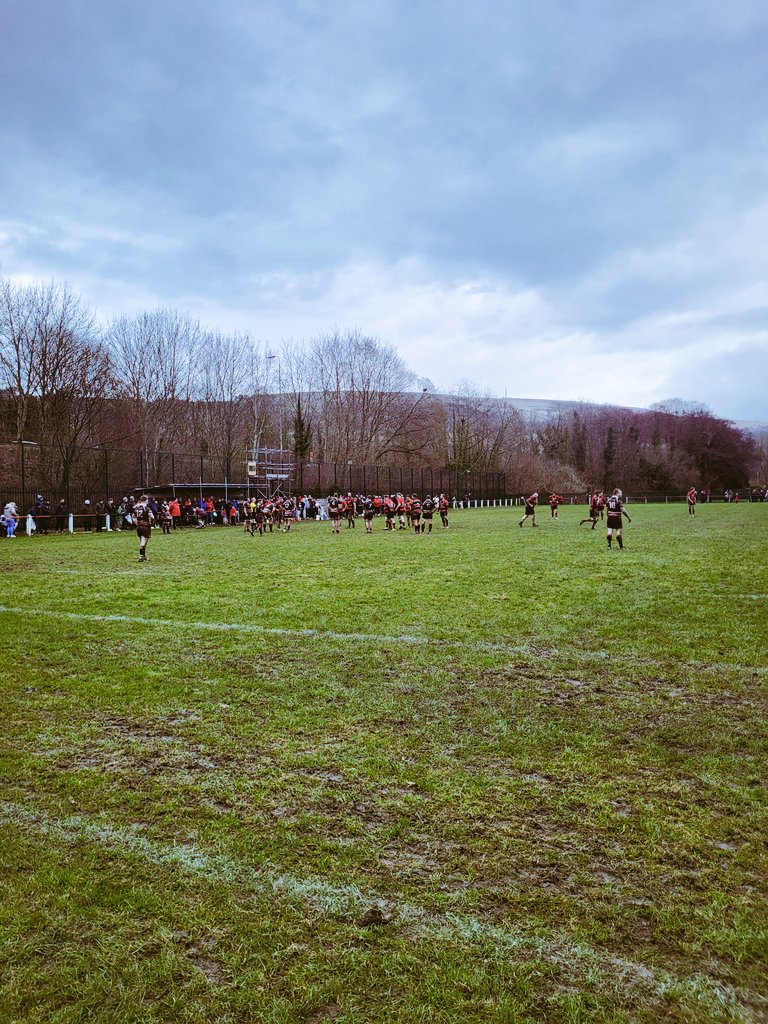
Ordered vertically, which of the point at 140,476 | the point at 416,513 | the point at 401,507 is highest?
the point at 140,476

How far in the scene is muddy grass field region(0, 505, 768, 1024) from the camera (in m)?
2.64

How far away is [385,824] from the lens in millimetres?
3850

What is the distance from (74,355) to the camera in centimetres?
4375

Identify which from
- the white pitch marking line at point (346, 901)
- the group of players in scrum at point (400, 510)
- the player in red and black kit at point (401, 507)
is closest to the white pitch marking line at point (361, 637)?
the white pitch marking line at point (346, 901)

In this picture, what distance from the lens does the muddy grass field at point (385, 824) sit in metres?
2.64

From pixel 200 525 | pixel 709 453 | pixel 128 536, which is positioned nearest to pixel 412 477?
pixel 200 525

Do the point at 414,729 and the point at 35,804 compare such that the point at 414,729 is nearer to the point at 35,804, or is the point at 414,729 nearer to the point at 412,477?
the point at 35,804

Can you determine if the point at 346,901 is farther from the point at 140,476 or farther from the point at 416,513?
the point at 140,476

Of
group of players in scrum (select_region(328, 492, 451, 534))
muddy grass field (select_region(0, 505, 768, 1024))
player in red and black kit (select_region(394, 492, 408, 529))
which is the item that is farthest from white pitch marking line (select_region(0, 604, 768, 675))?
player in red and black kit (select_region(394, 492, 408, 529))

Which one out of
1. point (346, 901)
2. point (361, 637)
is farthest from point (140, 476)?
point (346, 901)

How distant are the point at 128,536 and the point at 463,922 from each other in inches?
1167

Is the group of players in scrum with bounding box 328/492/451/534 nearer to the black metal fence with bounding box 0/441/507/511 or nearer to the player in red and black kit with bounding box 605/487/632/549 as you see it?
the player in red and black kit with bounding box 605/487/632/549

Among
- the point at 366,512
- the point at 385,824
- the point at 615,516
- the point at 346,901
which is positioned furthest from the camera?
the point at 366,512

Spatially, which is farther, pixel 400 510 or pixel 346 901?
pixel 400 510
